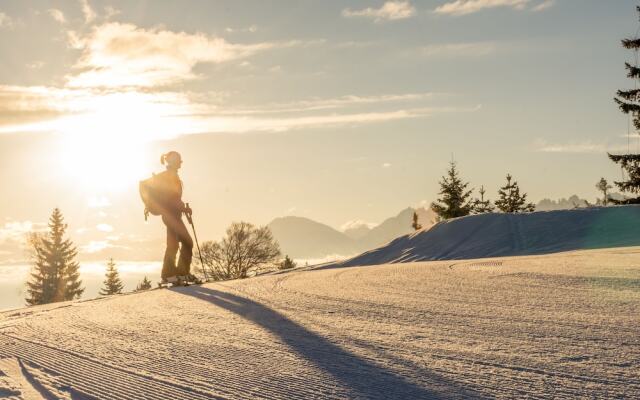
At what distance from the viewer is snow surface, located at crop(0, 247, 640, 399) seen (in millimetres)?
3461

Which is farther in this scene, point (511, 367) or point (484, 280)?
point (484, 280)

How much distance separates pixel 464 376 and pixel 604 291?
155 inches

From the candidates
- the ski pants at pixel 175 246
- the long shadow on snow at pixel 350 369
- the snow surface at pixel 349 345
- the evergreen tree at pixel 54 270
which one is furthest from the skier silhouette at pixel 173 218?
the evergreen tree at pixel 54 270

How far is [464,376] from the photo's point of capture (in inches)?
139

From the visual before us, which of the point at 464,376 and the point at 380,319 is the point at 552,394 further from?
the point at 380,319

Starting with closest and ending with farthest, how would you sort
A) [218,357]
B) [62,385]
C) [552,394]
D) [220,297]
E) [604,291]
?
[552,394] → [62,385] → [218,357] → [604,291] → [220,297]

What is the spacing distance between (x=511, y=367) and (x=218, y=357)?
2081 mm

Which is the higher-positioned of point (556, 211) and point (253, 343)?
point (556, 211)

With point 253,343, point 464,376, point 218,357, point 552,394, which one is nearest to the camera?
point 552,394

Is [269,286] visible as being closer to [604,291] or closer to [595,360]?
[604,291]

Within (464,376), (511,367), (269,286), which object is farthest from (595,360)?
(269,286)

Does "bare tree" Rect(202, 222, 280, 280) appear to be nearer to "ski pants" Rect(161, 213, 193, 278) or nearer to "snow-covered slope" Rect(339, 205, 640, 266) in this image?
"snow-covered slope" Rect(339, 205, 640, 266)

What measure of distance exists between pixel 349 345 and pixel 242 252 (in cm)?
4831

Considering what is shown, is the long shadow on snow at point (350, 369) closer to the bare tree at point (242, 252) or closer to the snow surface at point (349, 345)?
the snow surface at point (349, 345)
